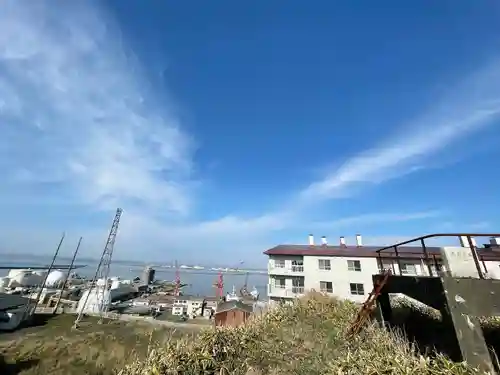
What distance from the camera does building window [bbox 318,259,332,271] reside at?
37.2m

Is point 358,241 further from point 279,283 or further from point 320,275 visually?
point 279,283

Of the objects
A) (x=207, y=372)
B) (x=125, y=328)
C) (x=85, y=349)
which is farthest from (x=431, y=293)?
(x=125, y=328)

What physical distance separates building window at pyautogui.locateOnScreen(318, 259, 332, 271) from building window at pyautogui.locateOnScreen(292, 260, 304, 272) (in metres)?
2.76

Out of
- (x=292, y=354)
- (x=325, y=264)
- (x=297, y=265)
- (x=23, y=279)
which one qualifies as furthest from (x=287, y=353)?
(x=23, y=279)

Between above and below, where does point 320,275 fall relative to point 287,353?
above

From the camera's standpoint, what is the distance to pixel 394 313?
1647 cm

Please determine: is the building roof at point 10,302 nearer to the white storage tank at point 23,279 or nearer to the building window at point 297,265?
the white storage tank at point 23,279

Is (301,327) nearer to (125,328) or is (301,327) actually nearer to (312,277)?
(312,277)

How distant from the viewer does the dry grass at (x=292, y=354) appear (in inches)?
305

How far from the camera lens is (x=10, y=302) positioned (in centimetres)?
4050

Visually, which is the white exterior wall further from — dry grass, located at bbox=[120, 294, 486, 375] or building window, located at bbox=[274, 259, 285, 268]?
dry grass, located at bbox=[120, 294, 486, 375]

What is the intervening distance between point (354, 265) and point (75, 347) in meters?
35.7

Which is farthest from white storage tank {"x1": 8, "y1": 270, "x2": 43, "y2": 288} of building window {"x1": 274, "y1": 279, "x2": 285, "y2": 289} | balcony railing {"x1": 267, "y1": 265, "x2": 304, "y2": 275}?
building window {"x1": 274, "y1": 279, "x2": 285, "y2": 289}

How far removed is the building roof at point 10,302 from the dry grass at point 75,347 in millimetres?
7432
